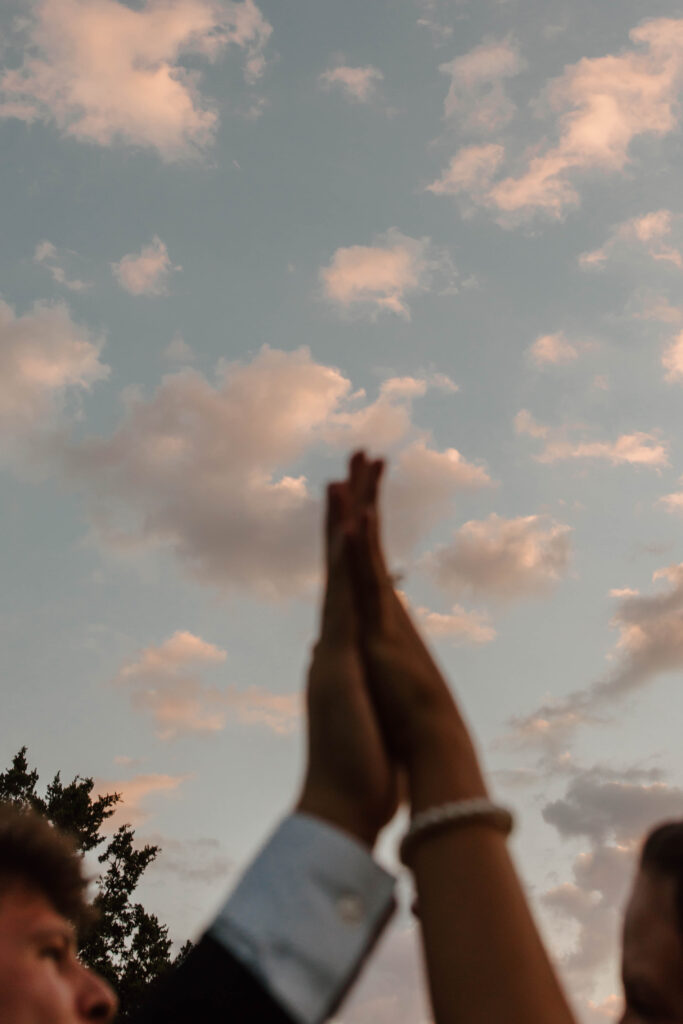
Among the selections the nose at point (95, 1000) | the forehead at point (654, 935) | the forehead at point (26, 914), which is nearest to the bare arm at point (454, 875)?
the forehead at point (654, 935)

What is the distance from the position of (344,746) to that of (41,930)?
70 centimetres

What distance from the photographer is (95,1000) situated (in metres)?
1.68

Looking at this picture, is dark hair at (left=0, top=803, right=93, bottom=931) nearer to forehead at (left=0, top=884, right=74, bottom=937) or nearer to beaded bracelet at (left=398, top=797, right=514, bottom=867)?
forehead at (left=0, top=884, right=74, bottom=937)

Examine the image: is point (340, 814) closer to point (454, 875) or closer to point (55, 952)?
point (454, 875)

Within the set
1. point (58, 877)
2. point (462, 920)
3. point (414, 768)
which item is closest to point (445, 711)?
point (414, 768)

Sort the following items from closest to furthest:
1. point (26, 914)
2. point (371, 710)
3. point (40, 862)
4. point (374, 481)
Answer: point (26, 914) < point (40, 862) < point (371, 710) < point (374, 481)

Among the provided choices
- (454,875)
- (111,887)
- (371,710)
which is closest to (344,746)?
(371,710)

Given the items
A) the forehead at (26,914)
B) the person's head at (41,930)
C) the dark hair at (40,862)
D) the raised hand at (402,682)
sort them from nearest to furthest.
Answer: the person's head at (41,930) → the forehead at (26,914) → the dark hair at (40,862) → the raised hand at (402,682)

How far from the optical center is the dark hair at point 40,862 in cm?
183

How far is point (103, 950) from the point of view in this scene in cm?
2544

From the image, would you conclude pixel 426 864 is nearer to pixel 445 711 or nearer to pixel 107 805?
pixel 445 711

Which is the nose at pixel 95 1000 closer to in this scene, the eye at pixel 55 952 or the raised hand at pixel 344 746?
the eye at pixel 55 952

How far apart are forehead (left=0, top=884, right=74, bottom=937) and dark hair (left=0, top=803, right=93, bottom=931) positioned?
1cm

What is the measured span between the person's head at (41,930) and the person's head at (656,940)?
3.69 ft
